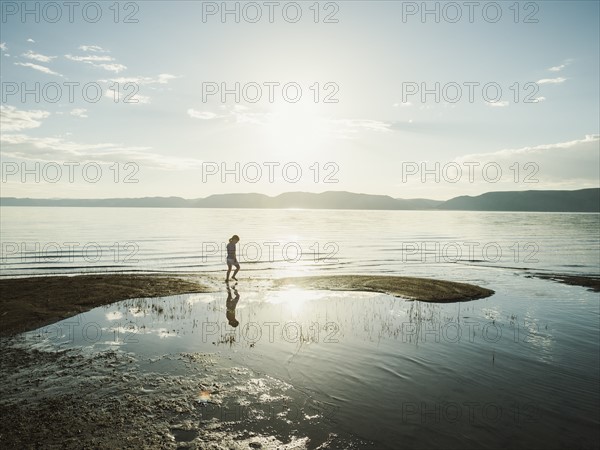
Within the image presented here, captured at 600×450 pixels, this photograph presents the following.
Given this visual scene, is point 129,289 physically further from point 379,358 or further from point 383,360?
point 383,360

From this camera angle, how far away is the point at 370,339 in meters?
16.2

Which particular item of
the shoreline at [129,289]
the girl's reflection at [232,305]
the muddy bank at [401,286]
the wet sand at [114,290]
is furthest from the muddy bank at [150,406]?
the muddy bank at [401,286]

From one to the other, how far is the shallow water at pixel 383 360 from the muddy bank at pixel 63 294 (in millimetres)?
1307

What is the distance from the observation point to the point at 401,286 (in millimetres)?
29203

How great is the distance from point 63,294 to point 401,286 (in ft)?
77.5

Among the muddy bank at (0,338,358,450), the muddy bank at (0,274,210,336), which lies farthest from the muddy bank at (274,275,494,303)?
the muddy bank at (0,338,358,450)

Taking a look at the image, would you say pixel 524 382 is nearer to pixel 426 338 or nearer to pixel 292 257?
pixel 426 338

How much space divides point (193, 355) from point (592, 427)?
39.8 ft

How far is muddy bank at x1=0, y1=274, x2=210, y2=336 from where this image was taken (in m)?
18.0

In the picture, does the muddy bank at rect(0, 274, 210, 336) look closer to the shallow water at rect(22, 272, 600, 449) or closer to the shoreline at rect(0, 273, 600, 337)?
the shoreline at rect(0, 273, 600, 337)

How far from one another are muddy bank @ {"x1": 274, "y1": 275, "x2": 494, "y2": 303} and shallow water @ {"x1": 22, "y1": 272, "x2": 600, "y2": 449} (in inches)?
91.3

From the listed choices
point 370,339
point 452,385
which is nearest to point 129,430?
point 452,385

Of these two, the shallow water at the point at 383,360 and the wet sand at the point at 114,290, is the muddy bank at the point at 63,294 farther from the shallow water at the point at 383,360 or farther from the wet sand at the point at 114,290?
the shallow water at the point at 383,360

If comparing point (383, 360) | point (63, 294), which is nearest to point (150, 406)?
point (383, 360)
